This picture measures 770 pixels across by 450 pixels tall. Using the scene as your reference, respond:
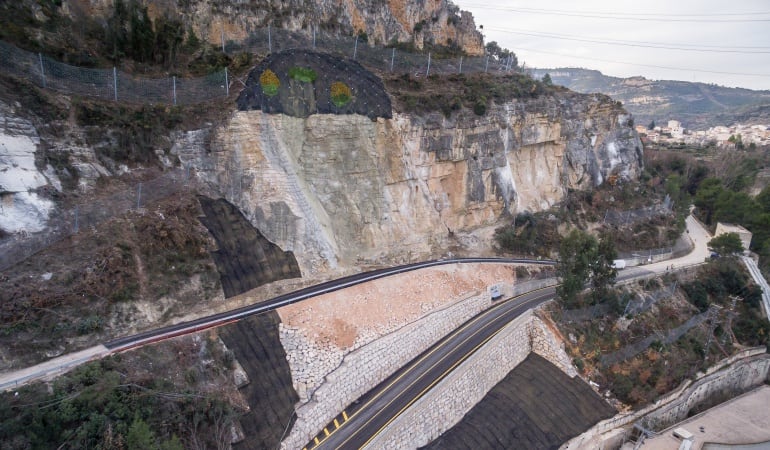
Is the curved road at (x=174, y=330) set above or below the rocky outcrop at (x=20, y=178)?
below

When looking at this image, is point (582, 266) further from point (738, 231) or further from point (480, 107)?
point (738, 231)

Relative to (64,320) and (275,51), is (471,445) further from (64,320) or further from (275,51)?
(275,51)

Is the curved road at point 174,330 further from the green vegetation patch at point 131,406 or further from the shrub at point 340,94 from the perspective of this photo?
the shrub at point 340,94

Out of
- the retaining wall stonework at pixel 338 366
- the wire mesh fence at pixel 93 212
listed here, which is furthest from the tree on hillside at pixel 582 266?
the wire mesh fence at pixel 93 212

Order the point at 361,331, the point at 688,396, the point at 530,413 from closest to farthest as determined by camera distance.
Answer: the point at 361,331 < the point at 530,413 < the point at 688,396

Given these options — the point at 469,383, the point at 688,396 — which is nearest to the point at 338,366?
the point at 469,383
